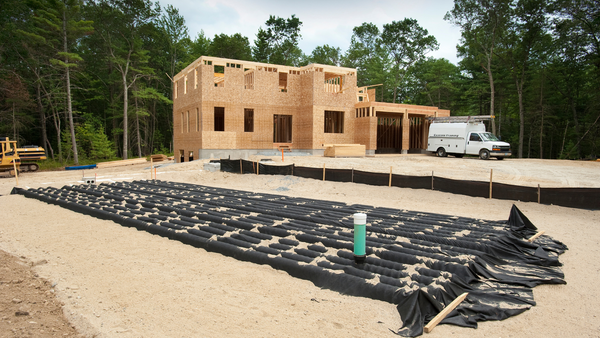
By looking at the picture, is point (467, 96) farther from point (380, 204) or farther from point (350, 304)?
point (350, 304)

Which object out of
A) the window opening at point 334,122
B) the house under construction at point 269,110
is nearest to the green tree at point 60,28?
the house under construction at point 269,110

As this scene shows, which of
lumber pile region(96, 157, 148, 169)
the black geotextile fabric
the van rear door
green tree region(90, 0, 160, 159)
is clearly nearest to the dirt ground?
the black geotextile fabric

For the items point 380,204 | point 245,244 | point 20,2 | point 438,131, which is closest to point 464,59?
point 438,131

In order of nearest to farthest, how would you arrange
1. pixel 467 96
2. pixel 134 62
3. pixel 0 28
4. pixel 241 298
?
pixel 241 298
pixel 0 28
pixel 134 62
pixel 467 96

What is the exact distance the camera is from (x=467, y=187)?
1237 cm

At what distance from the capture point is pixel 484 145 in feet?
74.1

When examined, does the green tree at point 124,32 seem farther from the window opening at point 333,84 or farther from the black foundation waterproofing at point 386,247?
the black foundation waterproofing at point 386,247

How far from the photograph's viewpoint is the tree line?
3028 cm

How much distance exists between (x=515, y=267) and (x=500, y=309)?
195 cm

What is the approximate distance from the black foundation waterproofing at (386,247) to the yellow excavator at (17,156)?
55.9 feet

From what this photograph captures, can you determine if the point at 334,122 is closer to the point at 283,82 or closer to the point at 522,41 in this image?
the point at 283,82

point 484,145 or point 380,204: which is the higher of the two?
point 484,145

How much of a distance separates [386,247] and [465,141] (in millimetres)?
20366

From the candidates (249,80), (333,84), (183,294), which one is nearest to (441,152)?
(333,84)
